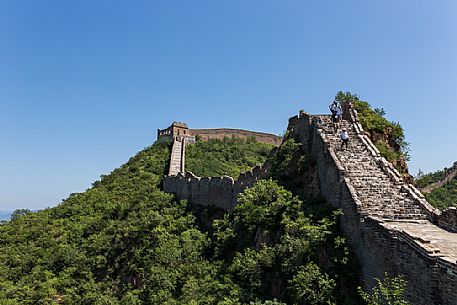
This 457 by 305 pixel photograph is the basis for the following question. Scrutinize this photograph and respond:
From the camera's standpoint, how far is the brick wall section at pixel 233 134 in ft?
133

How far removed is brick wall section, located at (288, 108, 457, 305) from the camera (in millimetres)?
7621

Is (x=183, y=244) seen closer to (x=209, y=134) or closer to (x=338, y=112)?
(x=338, y=112)

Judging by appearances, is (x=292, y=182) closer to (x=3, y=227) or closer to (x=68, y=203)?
(x=68, y=203)

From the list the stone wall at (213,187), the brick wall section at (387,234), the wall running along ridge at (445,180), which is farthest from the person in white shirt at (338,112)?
the wall running along ridge at (445,180)

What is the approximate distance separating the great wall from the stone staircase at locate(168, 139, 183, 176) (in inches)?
534

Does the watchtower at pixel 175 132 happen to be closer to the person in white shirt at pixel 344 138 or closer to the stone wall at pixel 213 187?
the stone wall at pixel 213 187

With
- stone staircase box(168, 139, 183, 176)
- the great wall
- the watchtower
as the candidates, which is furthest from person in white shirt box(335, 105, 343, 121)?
the watchtower

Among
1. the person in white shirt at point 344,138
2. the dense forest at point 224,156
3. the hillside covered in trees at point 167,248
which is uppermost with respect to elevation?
the dense forest at point 224,156

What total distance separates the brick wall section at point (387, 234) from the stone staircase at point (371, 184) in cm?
4

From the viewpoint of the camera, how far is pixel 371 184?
483 inches

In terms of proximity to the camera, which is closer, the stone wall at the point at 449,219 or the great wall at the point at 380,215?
the great wall at the point at 380,215

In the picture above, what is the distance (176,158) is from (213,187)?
1078cm

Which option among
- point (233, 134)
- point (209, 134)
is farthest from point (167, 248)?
point (233, 134)

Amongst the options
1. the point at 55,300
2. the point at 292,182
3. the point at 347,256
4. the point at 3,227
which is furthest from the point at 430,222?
the point at 3,227
